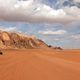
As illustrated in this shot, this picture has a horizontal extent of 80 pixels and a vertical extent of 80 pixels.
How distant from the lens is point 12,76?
9047mm

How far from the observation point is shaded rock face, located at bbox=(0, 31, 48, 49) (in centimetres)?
11381

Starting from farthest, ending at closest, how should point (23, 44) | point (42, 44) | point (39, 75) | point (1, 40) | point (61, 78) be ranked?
point (42, 44), point (23, 44), point (1, 40), point (39, 75), point (61, 78)

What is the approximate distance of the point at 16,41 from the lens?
119875 mm

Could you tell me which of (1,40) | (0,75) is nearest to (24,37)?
(1,40)

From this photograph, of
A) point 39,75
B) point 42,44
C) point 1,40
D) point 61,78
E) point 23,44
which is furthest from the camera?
point 42,44

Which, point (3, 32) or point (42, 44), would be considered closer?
point (3, 32)

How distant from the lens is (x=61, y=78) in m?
8.53

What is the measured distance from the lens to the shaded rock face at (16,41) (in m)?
114

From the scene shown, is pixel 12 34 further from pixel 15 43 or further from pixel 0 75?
pixel 0 75

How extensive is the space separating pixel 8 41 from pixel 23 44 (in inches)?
375

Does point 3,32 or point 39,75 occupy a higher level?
point 3,32

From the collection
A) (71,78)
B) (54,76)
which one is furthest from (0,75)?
(71,78)

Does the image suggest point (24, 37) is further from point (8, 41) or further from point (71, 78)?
point (71, 78)

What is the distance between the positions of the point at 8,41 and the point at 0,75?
107761 millimetres
